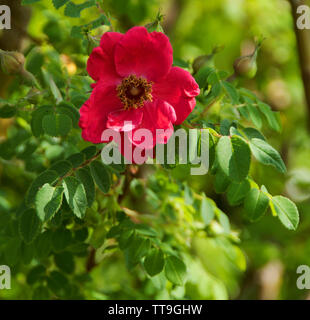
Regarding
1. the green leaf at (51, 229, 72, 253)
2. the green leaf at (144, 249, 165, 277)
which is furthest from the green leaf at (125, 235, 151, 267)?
the green leaf at (51, 229, 72, 253)

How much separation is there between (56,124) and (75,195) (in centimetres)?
17

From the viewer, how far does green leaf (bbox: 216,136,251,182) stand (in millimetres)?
900

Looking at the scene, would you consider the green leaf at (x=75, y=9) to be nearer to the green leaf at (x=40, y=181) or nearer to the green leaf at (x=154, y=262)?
the green leaf at (x=40, y=181)

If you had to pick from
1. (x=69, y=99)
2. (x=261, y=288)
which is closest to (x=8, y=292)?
(x=69, y=99)

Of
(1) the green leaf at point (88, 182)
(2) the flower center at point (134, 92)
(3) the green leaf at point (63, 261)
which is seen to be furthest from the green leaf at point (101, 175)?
(3) the green leaf at point (63, 261)

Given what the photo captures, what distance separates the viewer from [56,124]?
1.01 m

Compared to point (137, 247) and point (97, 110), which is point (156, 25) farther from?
point (137, 247)

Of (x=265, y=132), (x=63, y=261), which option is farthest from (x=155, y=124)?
(x=265, y=132)

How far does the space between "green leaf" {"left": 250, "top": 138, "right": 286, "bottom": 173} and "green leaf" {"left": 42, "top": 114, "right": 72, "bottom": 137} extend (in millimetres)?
387

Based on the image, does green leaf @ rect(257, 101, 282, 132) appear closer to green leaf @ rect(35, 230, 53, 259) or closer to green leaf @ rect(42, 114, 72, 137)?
green leaf @ rect(42, 114, 72, 137)

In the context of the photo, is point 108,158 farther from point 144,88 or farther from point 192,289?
point 192,289

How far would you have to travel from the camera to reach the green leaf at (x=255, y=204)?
0.97 meters

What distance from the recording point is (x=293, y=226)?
3.11 feet

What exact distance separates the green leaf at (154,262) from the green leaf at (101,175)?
0.19 meters
